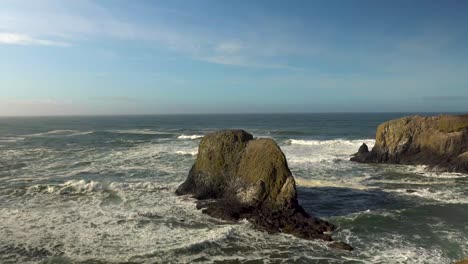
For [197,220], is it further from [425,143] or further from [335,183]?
[425,143]

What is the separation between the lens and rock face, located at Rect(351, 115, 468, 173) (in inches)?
1265

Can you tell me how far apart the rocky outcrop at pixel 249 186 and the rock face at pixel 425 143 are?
1857cm

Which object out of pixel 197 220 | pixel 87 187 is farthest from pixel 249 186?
pixel 87 187

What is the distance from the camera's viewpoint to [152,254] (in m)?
14.3

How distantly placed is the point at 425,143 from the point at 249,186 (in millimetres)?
22871

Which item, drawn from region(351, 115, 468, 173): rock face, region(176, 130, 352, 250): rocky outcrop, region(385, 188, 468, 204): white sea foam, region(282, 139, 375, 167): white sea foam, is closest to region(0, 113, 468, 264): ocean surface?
region(385, 188, 468, 204): white sea foam

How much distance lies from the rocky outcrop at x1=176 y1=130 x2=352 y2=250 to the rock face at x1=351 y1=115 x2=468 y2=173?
18575 millimetres

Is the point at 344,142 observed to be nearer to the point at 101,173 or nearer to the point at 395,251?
the point at 101,173

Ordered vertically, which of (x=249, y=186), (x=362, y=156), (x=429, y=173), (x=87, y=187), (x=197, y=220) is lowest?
(x=197, y=220)

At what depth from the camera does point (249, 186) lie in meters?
19.2

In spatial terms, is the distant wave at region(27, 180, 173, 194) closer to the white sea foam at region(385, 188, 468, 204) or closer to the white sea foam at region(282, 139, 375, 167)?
the white sea foam at region(282, 139, 375, 167)

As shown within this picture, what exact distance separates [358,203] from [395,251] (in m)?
7.11

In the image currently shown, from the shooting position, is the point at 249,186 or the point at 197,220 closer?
the point at 197,220

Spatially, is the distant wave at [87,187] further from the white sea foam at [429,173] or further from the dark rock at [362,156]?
the dark rock at [362,156]
